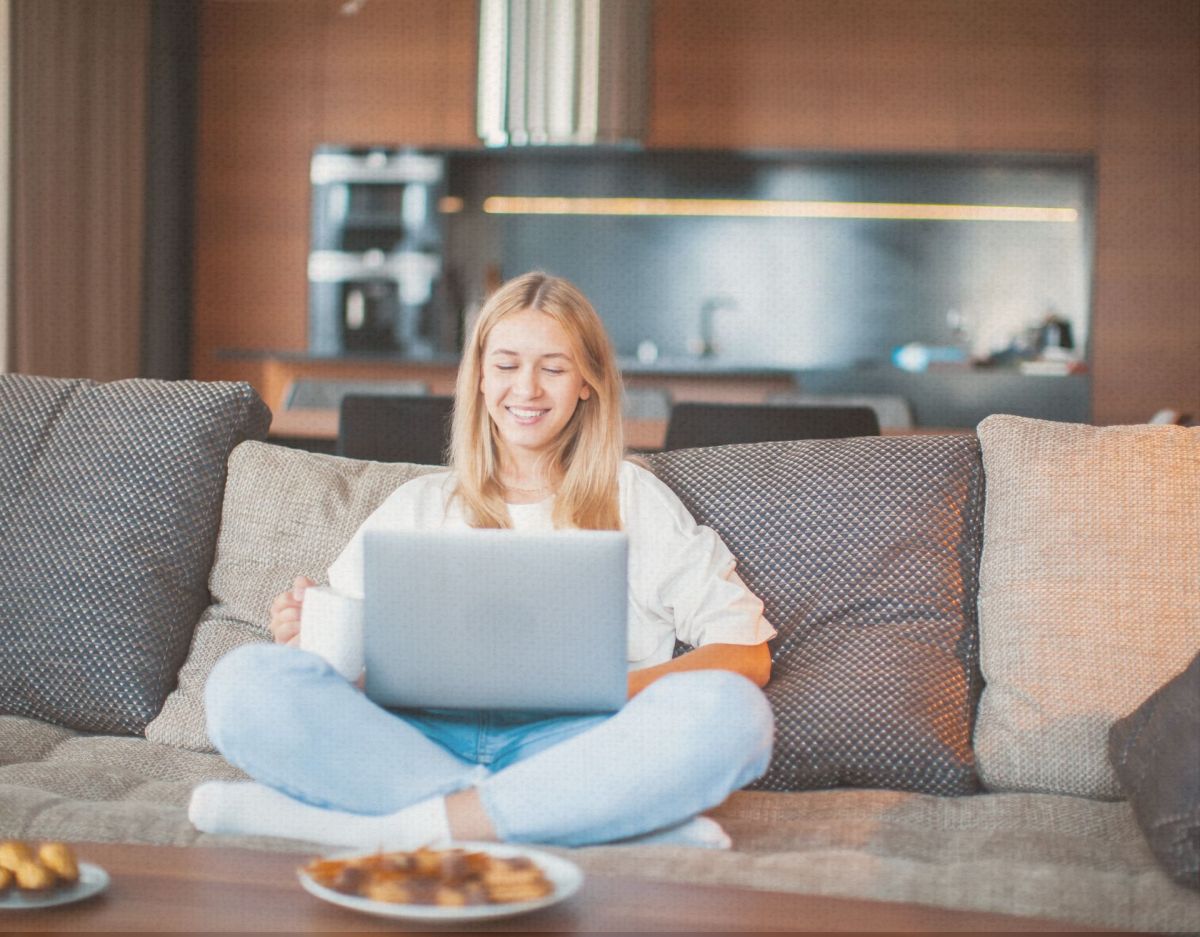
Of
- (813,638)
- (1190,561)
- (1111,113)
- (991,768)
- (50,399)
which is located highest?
(1111,113)

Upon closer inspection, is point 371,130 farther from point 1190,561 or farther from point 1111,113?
point 1190,561

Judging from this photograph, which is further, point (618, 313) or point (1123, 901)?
point (618, 313)

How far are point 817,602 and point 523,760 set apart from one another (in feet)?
2.07

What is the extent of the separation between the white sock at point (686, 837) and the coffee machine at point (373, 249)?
210 inches

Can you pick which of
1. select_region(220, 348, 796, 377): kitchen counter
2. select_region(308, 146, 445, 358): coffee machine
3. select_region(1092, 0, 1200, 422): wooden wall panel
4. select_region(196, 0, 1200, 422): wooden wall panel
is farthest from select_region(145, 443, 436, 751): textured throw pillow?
select_region(1092, 0, 1200, 422): wooden wall panel

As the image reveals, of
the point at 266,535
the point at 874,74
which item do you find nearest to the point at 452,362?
the point at 874,74

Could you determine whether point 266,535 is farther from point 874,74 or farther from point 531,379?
point 874,74

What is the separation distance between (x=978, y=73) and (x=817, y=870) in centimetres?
581

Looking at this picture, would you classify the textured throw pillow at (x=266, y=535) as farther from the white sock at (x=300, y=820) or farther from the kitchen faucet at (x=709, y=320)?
the kitchen faucet at (x=709, y=320)

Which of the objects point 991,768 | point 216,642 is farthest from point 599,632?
point 216,642

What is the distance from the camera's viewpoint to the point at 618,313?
22.6 feet

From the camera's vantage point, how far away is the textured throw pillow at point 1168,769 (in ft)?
4.84

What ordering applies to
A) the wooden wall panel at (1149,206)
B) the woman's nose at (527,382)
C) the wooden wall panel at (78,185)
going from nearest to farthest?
the woman's nose at (527,382) < the wooden wall panel at (78,185) < the wooden wall panel at (1149,206)

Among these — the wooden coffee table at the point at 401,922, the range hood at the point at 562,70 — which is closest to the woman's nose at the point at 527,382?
the wooden coffee table at the point at 401,922
